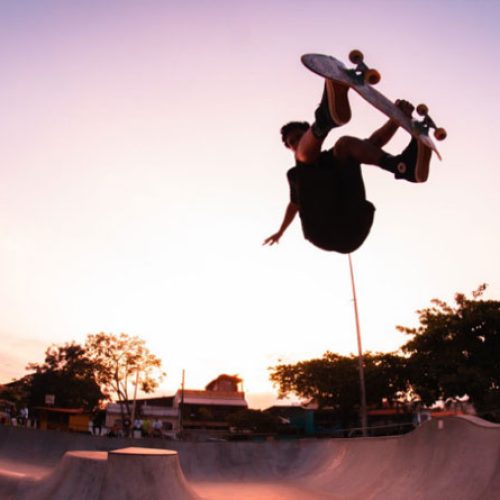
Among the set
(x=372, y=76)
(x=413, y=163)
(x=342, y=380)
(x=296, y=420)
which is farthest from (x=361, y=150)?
(x=296, y=420)

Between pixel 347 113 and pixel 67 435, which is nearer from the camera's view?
pixel 347 113

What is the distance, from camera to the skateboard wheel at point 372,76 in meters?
2.73

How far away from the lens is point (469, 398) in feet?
71.2

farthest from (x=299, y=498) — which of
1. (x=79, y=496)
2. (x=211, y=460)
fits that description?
(x=211, y=460)

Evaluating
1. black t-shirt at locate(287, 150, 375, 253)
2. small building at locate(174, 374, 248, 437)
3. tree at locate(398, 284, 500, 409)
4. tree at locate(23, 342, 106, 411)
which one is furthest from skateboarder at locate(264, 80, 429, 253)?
small building at locate(174, 374, 248, 437)

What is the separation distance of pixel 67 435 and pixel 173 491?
803cm

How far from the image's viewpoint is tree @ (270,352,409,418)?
1204 inches

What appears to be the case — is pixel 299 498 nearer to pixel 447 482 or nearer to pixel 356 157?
pixel 447 482

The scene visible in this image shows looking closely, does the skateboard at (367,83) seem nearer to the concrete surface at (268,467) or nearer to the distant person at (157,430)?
the concrete surface at (268,467)

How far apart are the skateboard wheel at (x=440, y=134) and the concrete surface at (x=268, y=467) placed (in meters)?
5.41

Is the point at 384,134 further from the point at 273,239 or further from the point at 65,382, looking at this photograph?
the point at 65,382

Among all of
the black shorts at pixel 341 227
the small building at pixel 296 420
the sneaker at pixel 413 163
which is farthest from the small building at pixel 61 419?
the sneaker at pixel 413 163

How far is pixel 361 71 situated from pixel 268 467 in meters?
13.0

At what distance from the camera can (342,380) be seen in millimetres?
32906
